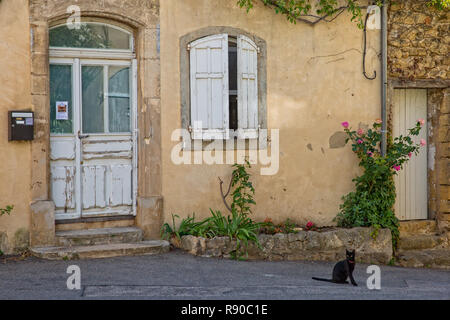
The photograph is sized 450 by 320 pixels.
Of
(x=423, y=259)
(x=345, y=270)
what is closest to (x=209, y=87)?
(x=345, y=270)

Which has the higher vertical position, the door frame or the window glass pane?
the window glass pane

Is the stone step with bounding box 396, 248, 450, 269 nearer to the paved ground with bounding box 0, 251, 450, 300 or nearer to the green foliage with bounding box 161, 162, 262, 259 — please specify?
the paved ground with bounding box 0, 251, 450, 300

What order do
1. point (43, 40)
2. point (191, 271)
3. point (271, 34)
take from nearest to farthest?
1. point (191, 271)
2. point (43, 40)
3. point (271, 34)

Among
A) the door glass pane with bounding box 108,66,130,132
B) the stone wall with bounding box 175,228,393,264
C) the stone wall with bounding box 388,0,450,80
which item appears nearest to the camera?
the stone wall with bounding box 175,228,393,264

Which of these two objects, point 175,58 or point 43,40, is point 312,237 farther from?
point 43,40

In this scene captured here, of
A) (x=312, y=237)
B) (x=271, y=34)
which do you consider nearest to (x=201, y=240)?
(x=312, y=237)

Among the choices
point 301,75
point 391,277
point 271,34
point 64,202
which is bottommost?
point 391,277

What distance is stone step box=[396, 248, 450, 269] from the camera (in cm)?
927

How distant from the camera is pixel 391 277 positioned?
7.91 meters

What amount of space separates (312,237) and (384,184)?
1.43 meters

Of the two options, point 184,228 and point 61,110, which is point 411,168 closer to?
point 184,228

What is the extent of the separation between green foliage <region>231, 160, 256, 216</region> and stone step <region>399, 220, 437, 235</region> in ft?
8.79

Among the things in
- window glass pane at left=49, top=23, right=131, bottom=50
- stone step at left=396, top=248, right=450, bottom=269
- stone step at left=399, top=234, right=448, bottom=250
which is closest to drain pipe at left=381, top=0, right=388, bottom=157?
stone step at left=399, top=234, right=448, bottom=250

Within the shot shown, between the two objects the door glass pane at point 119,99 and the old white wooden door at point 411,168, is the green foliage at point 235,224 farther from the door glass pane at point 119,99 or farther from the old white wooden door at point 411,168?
the old white wooden door at point 411,168
